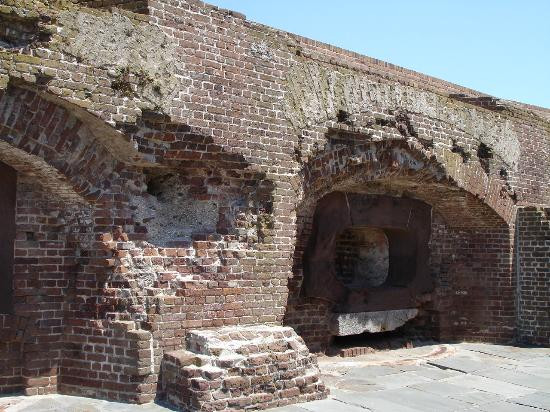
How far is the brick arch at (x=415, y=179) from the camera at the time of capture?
7621 mm

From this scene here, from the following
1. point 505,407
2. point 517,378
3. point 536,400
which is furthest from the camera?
point 517,378

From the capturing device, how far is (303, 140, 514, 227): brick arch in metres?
7.62

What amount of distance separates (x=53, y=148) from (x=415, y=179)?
16.7ft

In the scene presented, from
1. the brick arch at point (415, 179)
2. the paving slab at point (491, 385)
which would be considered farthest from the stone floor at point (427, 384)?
the brick arch at point (415, 179)

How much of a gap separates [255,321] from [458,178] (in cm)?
412

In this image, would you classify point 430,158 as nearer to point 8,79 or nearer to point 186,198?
point 186,198

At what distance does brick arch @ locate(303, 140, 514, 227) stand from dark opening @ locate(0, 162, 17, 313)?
3.12 meters

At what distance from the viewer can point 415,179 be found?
8.82m

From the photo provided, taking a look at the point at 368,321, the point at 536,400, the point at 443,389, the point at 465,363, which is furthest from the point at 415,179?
the point at 536,400

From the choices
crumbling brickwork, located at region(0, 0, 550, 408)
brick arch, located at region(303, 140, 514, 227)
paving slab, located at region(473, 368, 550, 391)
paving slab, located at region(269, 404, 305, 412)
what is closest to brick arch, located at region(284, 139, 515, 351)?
brick arch, located at region(303, 140, 514, 227)

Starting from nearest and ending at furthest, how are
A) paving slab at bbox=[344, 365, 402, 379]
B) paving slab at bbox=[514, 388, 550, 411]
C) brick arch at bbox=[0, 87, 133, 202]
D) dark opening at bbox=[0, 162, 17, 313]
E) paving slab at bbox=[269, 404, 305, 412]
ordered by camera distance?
brick arch at bbox=[0, 87, 133, 202]
paving slab at bbox=[269, 404, 305, 412]
dark opening at bbox=[0, 162, 17, 313]
paving slab at bbox=[514, 388, 550, 411]
paving slab at bbox=[344, 365, 402, 379]

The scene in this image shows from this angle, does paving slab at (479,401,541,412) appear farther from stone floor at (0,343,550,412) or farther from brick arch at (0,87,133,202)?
brick arch at (0,87,133,202)

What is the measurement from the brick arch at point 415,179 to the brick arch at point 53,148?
2.44m

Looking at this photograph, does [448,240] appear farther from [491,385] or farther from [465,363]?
[491,385]
